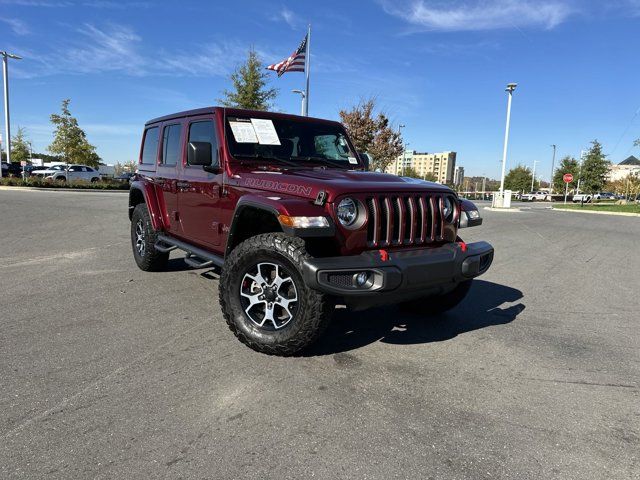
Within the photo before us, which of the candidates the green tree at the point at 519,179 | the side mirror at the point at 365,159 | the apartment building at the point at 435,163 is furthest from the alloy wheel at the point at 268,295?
the apartment building at the point at 435,163

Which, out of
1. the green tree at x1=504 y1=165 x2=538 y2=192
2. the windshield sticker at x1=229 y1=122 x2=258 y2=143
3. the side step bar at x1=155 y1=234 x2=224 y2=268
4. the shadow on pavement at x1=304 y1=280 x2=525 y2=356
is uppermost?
the green tree at x1=504 y1=165 x2=538 y2=192

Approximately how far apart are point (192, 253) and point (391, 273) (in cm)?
240

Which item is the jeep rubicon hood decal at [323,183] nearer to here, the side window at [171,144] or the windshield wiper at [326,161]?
the windshield wiper at [326,161]

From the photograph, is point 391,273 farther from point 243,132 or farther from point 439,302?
point 243,132

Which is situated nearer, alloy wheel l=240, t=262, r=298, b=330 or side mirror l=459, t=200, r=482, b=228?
alloy wheel l=240, t=262, r=298, b=330

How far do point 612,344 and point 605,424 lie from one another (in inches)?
63.2

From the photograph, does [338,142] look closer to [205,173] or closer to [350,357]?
[205,173]

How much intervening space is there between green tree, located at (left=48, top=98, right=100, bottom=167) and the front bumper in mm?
40910

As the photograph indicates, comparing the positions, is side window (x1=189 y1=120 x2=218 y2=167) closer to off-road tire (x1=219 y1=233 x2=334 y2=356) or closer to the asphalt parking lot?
off-road tire (x1=219 y1=233 x2=334 y2=356)

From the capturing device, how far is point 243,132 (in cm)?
423

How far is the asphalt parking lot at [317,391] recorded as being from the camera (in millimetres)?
2160

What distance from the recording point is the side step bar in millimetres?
4098

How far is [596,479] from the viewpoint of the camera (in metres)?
2.07

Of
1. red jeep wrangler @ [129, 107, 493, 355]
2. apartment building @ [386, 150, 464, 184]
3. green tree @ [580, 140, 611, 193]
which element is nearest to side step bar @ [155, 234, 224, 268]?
red jeep wrangler @ [129, 107, 493, 355]
